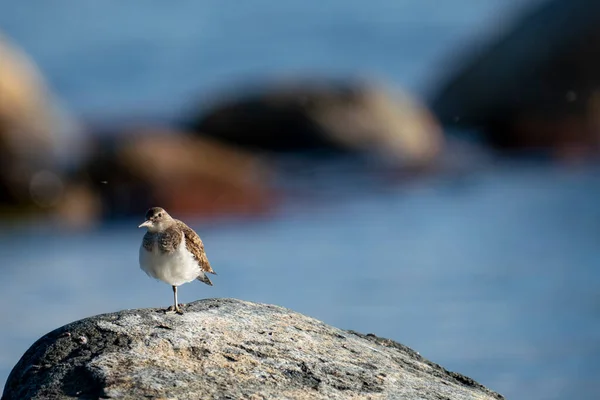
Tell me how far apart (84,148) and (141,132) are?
5.03ft

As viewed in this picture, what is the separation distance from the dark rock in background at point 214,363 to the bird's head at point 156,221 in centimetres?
81

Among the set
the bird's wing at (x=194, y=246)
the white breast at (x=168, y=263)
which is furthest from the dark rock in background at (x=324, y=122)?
the white breast at (x=168, y=263)

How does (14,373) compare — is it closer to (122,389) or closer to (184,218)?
(122,389)

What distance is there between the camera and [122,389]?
6.24 m

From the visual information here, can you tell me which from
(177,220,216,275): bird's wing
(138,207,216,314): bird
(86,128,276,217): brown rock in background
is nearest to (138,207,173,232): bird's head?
(138,207,216,314): bird

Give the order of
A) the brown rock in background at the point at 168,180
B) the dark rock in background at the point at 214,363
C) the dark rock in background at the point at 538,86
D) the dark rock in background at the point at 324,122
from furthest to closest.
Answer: the dark rock in background at the point at 538,86
the dark rock in background at the point at 324,122
the brown rock in background at the point at 168,180
the dark rock in background at the point at 214,363

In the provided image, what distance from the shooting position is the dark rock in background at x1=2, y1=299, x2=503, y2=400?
6.38 m

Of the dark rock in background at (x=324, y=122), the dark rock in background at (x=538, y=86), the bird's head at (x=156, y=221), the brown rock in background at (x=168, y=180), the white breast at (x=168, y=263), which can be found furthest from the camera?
the dark rock in background at (x=538, y=86)

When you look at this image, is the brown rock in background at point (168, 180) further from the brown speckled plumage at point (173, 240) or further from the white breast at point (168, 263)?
the white breast at point (168, 263)

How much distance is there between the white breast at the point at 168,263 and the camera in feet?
25.4

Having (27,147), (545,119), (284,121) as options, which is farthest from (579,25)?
(27,147)

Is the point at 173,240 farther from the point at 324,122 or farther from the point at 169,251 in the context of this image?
the point at 324,122

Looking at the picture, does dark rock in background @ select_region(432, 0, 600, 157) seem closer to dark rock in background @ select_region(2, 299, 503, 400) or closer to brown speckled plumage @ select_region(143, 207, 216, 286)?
brown speckled plumage @ select_region(143, 207, 216, 286)

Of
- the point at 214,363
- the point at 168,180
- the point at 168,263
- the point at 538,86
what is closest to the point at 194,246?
the point at 168,263
